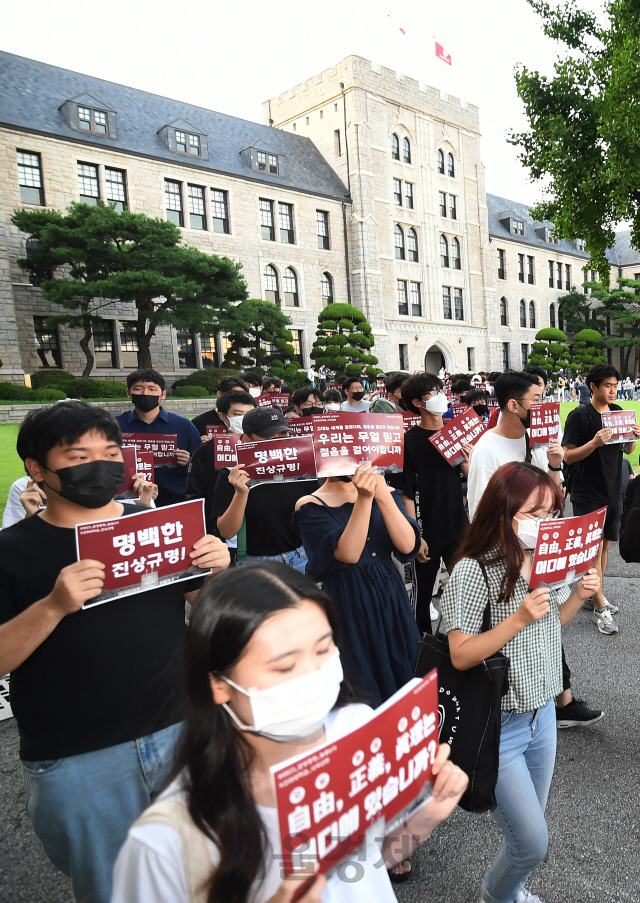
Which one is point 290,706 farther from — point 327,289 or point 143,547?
point 327,289

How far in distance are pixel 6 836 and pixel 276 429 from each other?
2.76 meters

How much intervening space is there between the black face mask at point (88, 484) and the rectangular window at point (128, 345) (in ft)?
94.0

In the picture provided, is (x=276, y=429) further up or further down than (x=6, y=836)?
further up

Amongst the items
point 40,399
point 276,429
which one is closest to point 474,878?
point 276,429

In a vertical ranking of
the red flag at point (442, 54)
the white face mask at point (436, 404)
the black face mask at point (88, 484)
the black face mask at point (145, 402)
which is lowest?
the black face mask at point (88, 484)

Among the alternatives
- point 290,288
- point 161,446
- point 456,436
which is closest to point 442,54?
point 290,288

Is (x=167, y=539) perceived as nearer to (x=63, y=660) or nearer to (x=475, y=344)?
(x=63, y=660)

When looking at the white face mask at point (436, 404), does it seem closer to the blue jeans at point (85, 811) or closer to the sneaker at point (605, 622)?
the sneaker at point (605, 622)

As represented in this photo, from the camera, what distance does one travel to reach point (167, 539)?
207cm

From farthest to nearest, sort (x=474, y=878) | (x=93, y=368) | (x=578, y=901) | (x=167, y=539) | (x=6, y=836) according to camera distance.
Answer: (x=93, y=368) < (x=6, y=836) < (x=474, y=878) < (x=578, y=901) < (x=167, y=539)

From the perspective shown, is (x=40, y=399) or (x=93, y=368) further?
(x=93, y=368)

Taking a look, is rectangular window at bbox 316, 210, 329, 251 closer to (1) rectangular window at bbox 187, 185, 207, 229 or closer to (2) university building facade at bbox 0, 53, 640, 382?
(2) university building facade at bbox 0, 53, 640, 382

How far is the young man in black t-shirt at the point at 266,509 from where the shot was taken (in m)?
4.06

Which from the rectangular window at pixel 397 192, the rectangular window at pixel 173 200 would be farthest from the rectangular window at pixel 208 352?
the rectangular window at pixel 397 192
